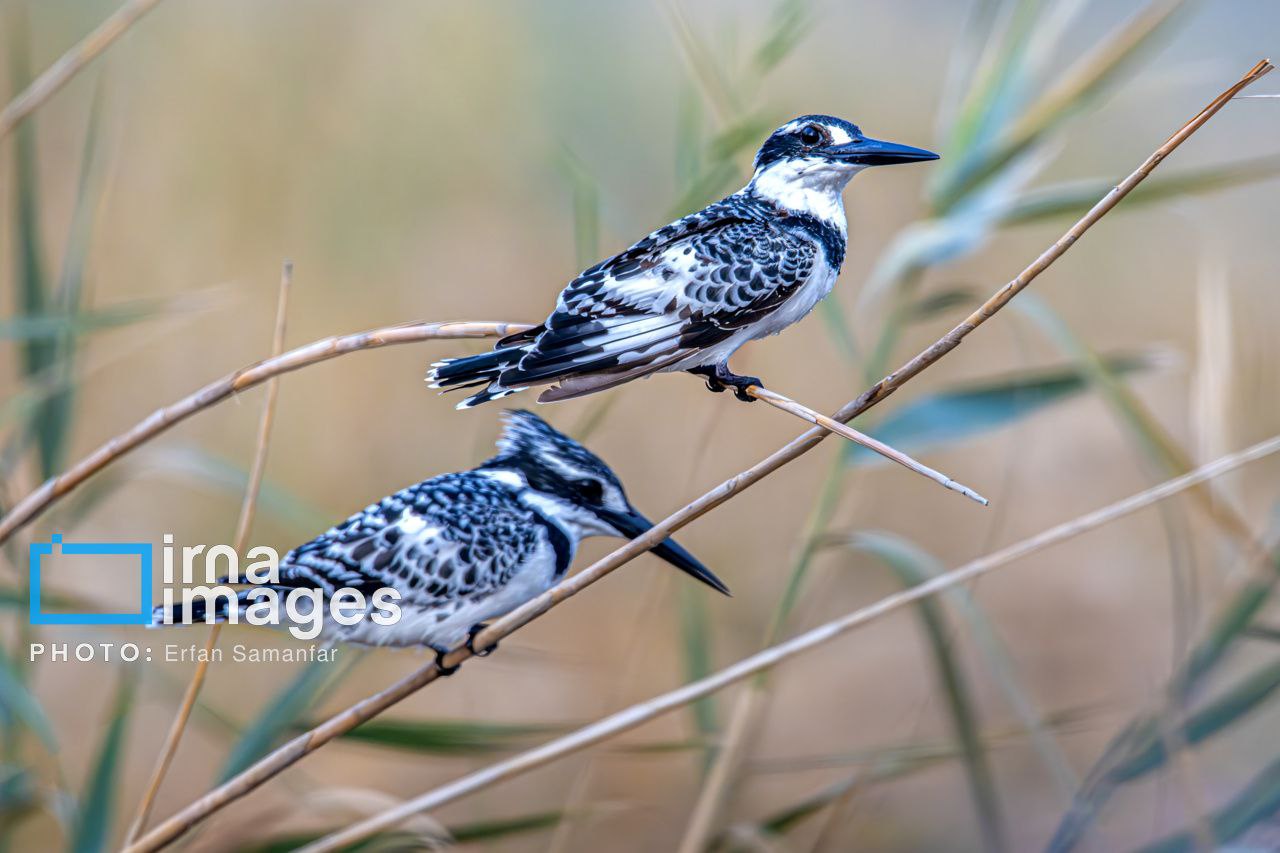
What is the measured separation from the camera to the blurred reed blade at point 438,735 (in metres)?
1.21

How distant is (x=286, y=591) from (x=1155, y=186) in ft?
3.31

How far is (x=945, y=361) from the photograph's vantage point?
3729 millimetres

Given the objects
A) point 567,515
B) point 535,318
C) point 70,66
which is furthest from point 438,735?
point 535,318

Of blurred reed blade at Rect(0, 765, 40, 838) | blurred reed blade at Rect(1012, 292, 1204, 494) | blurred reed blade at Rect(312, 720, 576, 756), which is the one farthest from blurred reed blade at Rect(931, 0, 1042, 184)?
blurred reed blade at Rect(0, 765, 40, 838)

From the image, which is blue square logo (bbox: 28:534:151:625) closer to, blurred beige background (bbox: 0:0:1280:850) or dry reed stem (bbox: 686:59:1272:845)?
dry reed stem (bbox: 686:59:1272:845)

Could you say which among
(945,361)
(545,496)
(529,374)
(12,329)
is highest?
(12,329)

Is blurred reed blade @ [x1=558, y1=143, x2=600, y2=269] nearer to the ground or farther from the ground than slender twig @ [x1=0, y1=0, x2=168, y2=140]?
nearer to the ground

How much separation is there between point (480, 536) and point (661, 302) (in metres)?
0.38

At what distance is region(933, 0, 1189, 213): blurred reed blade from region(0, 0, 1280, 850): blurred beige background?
1.73 m

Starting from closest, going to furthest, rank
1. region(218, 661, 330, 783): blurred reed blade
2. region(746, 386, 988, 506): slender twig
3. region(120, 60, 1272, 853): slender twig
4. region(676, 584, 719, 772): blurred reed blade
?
region(746, 386, 988, 506): slender twig → region(120, 60, 1272, 853): slender twig → region(218, 661, 330, 783): blurred reed blade → region(676, 584, 719, 772): blurred reed blade

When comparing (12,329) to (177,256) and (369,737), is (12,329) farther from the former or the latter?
(177,256)

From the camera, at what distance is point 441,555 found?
116 centimetres

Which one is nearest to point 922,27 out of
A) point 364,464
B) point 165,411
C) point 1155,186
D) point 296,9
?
point 296,9

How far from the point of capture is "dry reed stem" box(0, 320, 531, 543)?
0.89m
